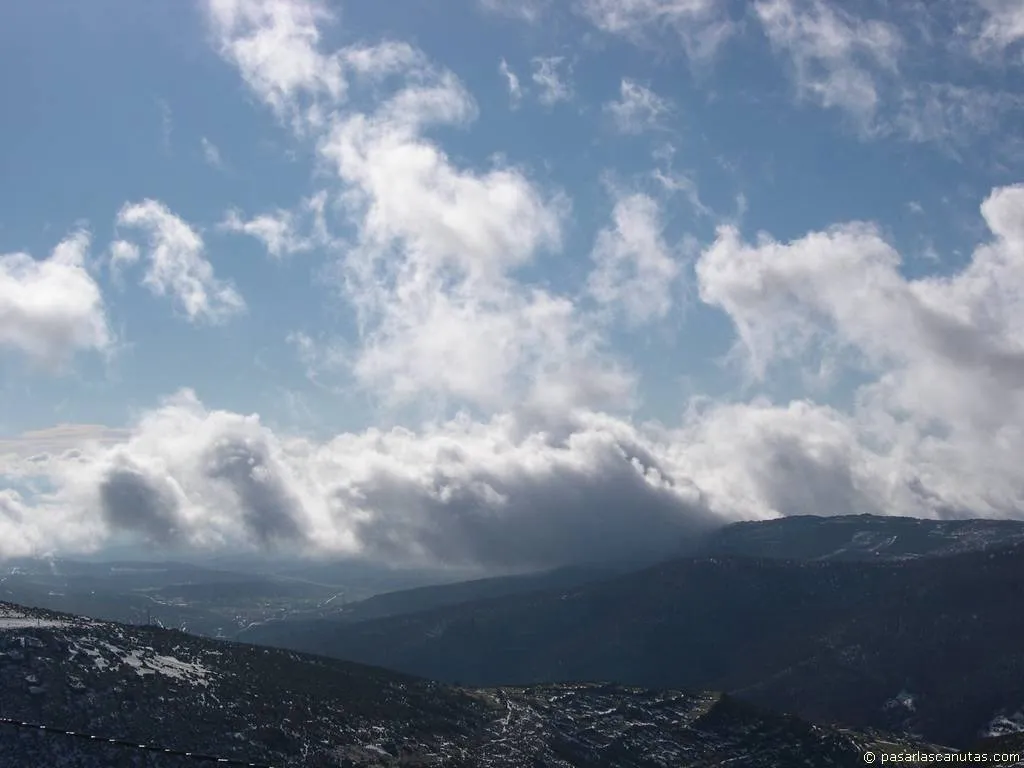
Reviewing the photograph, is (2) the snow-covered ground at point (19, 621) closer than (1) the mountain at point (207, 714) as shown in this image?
No

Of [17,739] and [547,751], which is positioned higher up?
[17,739]

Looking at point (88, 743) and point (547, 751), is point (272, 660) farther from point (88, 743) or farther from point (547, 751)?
point (88, 743)

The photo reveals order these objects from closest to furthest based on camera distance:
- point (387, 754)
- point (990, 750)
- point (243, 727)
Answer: point (243, 727) → point (387, 754) → point (990, 750)

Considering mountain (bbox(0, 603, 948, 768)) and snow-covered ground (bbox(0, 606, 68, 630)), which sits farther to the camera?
snow-covered ground (bbox(0, 606, 68, 630))

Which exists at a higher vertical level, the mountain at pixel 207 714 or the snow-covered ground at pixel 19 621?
the snow-covered ground at pixel 19 621

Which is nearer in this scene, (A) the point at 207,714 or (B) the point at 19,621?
(A) the point at 207,714

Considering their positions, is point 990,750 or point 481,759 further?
point 990,750

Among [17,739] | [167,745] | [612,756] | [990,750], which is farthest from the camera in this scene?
[612,756]

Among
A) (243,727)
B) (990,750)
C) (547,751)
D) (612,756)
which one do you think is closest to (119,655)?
(243,727)

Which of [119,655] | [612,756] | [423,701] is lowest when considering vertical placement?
[612,756]

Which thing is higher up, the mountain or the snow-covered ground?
the snow-covered ground

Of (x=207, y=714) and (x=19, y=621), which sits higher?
(x=19, y=621)
